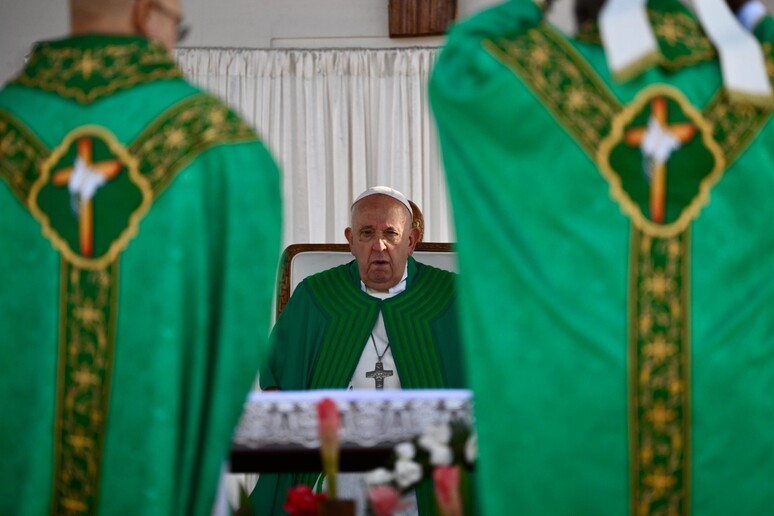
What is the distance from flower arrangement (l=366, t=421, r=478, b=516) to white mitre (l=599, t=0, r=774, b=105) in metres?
1.03

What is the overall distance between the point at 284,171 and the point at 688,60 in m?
5.69

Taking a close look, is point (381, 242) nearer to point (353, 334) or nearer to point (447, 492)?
point (353, 334)

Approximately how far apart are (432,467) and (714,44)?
1300mm

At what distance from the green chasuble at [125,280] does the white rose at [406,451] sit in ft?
1.54

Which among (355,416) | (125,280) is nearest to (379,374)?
(355,416)

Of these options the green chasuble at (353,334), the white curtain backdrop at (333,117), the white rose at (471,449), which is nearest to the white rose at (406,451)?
the white rose at (471,449)

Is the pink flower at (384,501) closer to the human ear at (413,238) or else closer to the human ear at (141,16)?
the human ear at (141,16)

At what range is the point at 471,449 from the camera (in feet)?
10.5

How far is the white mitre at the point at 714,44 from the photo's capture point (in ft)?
9.50

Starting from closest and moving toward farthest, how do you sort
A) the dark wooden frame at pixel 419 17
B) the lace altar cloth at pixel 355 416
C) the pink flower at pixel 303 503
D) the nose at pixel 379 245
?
1. the pink flower at pixel 303 503
2. the lace altar cloth at pixel 355 416
3. the nose at pixel 379 245
4. the dark wooden frame at pixel 419 17

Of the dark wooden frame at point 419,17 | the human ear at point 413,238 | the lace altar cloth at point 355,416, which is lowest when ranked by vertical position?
the lace altar cloth at point 355,416

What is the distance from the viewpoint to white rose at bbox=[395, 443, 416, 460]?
3.15 metres

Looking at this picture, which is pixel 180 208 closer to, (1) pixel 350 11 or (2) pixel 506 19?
(2) pixel 506 19

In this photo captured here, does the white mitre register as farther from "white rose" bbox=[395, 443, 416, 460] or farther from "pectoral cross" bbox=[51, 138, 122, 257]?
"pectoral cross" bbox=[51, 138, 122, 257]
